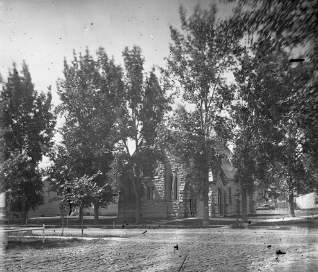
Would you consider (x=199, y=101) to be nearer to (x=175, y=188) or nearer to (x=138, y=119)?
(x=138, y=119)

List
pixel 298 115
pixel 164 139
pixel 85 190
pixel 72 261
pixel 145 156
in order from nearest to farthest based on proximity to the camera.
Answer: pixel 298 115
pixel 72 261
pixel 85 190
pixel 164 139
pixel 145 156

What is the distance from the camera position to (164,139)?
3006 centimetres

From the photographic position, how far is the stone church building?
42594mm

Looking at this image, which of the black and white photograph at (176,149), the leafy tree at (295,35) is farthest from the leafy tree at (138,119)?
the leafy tree at (295,35)

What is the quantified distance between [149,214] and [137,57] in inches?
723

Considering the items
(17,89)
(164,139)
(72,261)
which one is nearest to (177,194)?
(164,139)

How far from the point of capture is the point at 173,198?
143 feet

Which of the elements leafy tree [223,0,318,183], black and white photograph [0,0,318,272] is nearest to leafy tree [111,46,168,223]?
black and white photograph [0,0,318,272]

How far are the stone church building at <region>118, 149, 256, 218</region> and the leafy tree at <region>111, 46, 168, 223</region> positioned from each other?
21.4 feet

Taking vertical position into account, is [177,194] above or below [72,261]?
above

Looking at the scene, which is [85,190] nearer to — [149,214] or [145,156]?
[145,156]

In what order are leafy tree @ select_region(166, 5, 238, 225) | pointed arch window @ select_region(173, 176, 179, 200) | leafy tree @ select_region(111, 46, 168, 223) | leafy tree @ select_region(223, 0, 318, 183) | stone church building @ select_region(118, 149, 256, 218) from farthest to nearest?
pointed arch window @ select_region(173, 176, 179, 200)
stone church building @ select_region(118, 149, 256, 218)
leafy tree @ select_region(111, 46, 168, 223)
leafy tree @ select_region(166, 5, 238, 225)
leafy tree @ select_region(223, 0, 318, 183)

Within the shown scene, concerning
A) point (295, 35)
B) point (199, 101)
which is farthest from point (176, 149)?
point (295, 35)

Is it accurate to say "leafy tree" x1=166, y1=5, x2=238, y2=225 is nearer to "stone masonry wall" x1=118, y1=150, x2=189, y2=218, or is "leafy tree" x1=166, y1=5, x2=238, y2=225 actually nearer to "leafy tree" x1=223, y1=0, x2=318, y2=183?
"stone masonry wall" x1=118, y1=150, x2=189, y2=218
